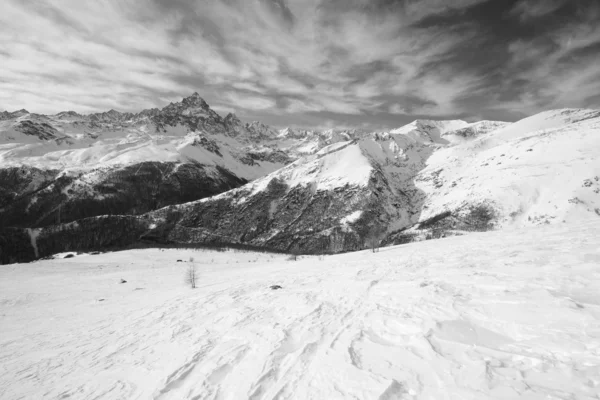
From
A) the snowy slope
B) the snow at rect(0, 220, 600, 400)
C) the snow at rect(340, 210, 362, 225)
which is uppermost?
the snowy slope

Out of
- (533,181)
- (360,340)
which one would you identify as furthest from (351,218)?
(360,340)

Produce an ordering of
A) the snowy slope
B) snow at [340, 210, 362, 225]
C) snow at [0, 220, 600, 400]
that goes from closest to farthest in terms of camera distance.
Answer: snow at [0, 220, 600, 400] < the snowy slope < snow at [340, 210, 362, 225]

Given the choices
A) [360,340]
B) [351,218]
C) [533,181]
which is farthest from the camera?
[351,218]

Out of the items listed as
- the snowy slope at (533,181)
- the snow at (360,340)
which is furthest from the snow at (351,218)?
the snow at (360,340)

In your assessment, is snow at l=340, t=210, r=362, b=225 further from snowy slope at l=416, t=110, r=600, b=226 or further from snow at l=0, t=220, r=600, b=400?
snow at l=0, t=220, r=600, b=400

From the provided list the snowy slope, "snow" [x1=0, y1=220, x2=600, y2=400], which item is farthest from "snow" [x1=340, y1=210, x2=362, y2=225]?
"snow" [x1=0, y1=220, x2=600, y2=400]

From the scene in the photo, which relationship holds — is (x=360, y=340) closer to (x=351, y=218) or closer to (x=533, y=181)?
(x=533, y=181)

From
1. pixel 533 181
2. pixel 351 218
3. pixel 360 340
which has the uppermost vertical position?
pixel 533 181

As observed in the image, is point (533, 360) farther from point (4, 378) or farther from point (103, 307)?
point (103, 307)

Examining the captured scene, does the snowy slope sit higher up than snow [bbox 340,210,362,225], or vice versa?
the snowy slope
